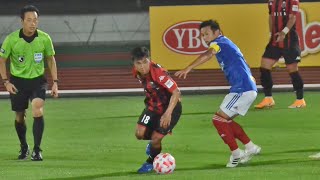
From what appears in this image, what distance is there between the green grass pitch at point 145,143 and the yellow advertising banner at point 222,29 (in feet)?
5.57

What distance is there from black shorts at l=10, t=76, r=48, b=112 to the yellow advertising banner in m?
8.55

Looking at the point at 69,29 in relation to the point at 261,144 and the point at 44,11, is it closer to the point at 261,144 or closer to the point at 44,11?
the point at 44,11

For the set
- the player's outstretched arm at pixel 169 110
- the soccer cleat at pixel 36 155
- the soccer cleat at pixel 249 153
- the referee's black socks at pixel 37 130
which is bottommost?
the soccer cleat at pixel 36 155

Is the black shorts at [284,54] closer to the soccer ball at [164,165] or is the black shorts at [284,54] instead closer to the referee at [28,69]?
the referee at [28,69]

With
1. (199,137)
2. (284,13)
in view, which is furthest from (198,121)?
(284,13)

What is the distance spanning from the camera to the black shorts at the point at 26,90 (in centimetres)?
1243

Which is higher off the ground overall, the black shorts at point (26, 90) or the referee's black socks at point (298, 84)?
the black shorts at point (26, 90)

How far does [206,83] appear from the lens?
2147 centimetres

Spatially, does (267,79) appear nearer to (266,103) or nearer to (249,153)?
(266,103)

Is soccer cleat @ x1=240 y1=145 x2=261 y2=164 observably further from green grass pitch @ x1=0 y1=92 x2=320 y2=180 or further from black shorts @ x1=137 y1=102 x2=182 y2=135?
black shorts @ x1=137 y1=102 x2=182 y2=135

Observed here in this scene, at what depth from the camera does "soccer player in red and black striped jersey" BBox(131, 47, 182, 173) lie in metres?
10.9

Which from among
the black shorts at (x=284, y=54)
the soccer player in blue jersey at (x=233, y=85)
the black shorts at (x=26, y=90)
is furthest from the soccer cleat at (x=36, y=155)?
the black shorts at (x=284, y=54)

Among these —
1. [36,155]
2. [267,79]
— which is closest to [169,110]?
[36,155]

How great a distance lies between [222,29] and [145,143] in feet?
25.4
